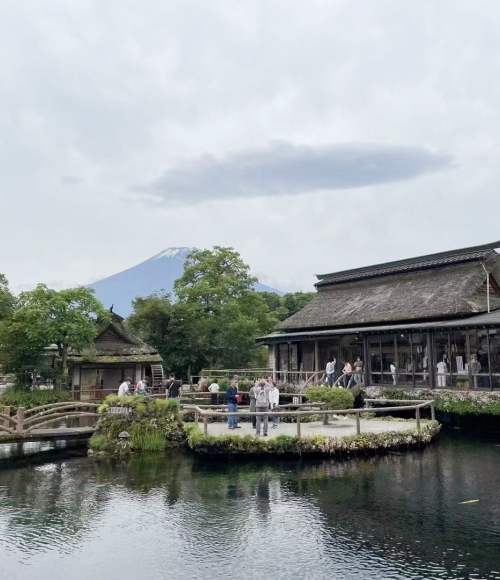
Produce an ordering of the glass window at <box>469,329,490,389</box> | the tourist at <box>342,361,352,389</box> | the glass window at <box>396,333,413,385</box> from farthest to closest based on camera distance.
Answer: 1. the tourist at <box>342,361,352,389</box>
2. the glass window at <box>396,333,413,385</box>
3. the glass window at <box>469,329,490,389</box>

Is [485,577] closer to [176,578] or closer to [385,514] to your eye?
[385,514]

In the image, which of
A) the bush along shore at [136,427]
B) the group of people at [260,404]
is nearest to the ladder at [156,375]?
the bush along shore at [136,427]

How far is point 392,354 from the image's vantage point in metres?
28.5

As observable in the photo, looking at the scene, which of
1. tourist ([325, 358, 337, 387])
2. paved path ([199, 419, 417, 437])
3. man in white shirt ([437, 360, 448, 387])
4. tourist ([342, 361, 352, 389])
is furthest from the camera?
tourist ([325, 358, 337, 387])

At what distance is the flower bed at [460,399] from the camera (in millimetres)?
22531

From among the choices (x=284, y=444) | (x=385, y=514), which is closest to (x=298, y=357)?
(x=284, y=444)

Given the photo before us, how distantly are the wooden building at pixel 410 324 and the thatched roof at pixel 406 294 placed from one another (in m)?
0.06

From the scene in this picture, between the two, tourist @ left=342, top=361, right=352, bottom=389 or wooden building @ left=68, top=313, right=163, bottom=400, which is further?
wooden building @ left=68, top=313, right=163, bottom=400

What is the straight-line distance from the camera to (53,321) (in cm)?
3400

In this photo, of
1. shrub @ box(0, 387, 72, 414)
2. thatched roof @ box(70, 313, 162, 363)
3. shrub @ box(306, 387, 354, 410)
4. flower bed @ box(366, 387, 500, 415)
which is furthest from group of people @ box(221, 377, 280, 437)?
thatched roof @ box(70, 313, 162, 363)

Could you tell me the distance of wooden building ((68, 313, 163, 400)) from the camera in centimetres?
3797

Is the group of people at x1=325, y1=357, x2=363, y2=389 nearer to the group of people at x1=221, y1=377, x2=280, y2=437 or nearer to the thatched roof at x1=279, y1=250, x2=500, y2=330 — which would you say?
the thatched roof at x1=279, y1=250, x2=500, y2=330

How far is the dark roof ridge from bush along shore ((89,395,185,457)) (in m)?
18.9

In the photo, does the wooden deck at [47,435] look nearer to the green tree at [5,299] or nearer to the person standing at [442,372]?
the person standing at [442,372]
